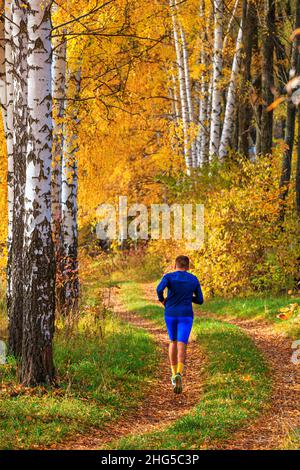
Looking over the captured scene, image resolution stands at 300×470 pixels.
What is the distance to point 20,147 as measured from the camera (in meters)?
11.1

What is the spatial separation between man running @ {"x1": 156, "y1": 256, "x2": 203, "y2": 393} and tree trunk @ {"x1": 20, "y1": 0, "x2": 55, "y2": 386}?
157 cm

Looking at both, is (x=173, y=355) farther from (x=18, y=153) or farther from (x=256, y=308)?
(x=256, y=308)

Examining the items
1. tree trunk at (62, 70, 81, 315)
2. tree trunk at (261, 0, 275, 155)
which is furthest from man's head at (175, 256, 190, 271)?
tree trunk at (261, 0, 275, 155)

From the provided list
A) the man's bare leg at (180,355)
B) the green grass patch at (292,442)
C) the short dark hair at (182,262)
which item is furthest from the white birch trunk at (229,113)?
the green grass patch at (292,442)

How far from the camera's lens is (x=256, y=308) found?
1795 cm

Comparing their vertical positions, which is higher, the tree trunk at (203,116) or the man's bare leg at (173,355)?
the tree trunk at (203,116)

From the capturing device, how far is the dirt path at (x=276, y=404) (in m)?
7.48

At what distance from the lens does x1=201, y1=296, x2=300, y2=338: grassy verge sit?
15.7 metres

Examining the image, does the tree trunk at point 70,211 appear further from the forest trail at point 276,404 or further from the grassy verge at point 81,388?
the forest trail at point 276,404

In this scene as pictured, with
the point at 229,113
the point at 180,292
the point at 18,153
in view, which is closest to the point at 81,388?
the point at 180,292

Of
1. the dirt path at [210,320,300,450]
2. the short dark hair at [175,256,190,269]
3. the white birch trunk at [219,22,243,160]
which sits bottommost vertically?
the dirt path at [210,320,300,450]

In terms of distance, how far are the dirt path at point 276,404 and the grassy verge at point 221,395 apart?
0.48 ft

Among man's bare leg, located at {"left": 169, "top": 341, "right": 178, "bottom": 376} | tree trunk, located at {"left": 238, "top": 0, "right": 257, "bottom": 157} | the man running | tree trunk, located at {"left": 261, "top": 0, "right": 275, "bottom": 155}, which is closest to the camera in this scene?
the man running

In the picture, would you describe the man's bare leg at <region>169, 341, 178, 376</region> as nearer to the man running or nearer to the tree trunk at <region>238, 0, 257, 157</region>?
the man running
